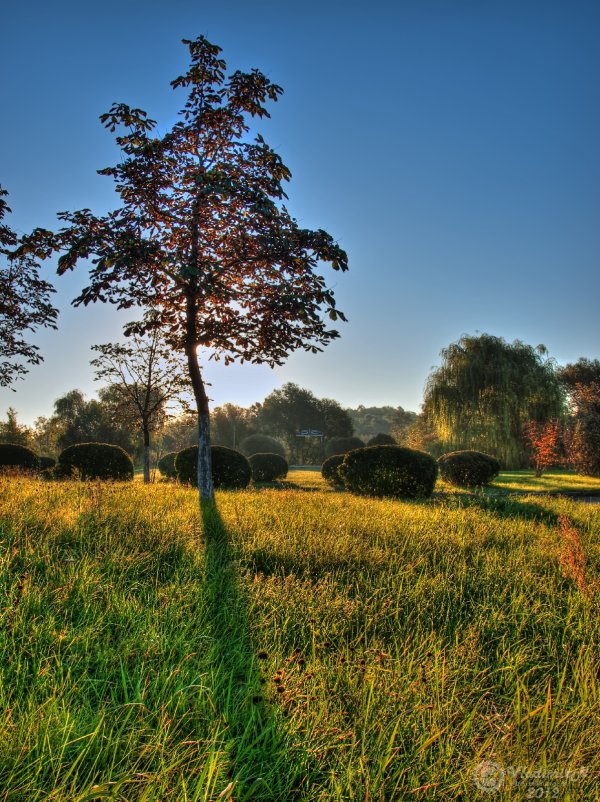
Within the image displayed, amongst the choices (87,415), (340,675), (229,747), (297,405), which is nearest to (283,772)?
(229,747)

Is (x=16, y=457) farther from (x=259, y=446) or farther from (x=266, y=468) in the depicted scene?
(x=259, y=446)

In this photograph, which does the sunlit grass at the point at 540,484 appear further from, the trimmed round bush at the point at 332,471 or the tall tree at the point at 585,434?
the trimmed round bush at the point at 332,471

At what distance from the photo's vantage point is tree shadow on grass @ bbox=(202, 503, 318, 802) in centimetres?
161

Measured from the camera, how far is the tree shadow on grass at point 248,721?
5.27 feet

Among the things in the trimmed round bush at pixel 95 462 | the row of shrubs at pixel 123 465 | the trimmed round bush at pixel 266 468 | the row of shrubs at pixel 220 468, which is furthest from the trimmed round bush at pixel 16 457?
the trimmed round bush at pixel 266 468

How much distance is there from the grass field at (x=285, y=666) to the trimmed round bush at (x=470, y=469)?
13520 millimetres

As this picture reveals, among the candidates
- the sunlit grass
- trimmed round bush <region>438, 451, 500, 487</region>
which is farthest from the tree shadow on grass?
trimmed round bush <region>438, 451, 500, 487</region>

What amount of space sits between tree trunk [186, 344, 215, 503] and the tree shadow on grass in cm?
524

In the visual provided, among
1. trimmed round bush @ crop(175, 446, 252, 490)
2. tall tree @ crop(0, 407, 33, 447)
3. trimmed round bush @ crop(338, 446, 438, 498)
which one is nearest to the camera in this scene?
trimmed round bush @ crop(338, 446, 438, 498)

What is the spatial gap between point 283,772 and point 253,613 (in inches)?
52.8

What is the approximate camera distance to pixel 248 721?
6.07 ft

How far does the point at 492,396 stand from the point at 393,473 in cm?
1513

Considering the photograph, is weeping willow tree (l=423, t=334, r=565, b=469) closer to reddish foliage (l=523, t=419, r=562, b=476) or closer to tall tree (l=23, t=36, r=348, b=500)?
reddish foliage (l=523, t=419, r=562, b=476)

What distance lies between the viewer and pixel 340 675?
2.28 meters
